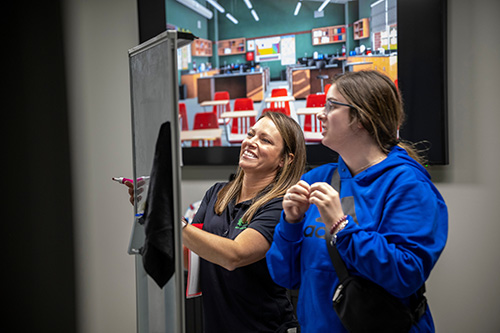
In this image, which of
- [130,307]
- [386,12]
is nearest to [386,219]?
[386,12]

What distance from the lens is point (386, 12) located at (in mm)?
2172

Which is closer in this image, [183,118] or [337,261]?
[337,261]

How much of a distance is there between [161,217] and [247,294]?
0.59 metres

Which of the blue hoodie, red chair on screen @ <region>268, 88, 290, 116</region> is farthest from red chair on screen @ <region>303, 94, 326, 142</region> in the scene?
the blue hoodie

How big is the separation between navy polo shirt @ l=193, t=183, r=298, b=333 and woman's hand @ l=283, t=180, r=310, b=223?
0.69 feet

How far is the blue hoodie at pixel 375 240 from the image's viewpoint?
3.04 ft

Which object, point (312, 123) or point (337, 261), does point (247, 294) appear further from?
point (312, 123)

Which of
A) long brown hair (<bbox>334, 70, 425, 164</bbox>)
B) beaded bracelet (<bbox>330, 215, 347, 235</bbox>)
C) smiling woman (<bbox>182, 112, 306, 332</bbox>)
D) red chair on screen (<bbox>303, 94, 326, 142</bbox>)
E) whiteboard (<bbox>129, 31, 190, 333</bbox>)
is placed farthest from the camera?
red chair on screen (<bbox>303, 94, 326, 142</bbox>)

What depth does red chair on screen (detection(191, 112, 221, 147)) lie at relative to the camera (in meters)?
2.51

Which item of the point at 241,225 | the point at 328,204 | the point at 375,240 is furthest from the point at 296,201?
the point at 241,225

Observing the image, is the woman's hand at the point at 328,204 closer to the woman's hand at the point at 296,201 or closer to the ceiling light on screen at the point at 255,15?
the woman's hand at the point at 296,201

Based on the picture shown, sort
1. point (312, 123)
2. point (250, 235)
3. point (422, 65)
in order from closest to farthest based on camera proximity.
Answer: point (250, 235) → point (422, 65) → point (312, 123)

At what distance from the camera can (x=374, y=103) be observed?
1.10 meters

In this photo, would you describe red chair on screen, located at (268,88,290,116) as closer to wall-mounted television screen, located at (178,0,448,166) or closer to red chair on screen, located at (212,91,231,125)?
red chair on screen, located at (212,91,231,125)
